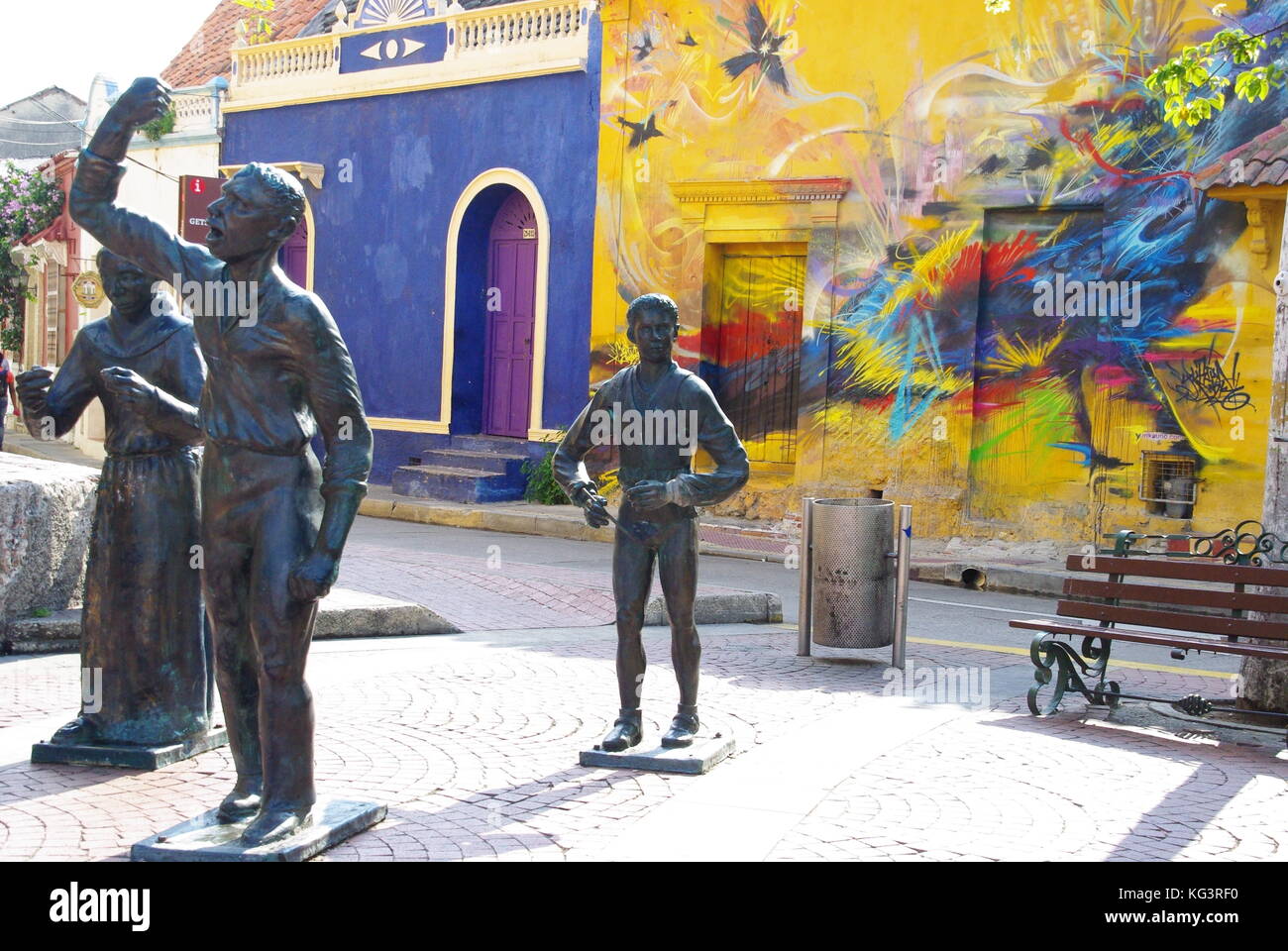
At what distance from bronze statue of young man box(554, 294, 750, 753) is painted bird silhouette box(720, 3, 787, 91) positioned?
1057cm

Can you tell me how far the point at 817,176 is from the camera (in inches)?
597

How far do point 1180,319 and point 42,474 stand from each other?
9590 millimetres

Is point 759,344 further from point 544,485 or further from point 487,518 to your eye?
point 487,518

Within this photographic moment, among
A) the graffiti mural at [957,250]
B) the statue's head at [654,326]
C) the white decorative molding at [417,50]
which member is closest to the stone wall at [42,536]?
the statue's head at [654,326]

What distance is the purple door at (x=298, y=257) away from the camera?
2112cm

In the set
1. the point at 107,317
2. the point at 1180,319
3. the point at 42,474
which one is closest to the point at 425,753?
the point at 107,317

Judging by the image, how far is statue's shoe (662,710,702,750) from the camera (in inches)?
225

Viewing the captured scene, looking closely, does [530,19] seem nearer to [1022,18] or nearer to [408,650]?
[1022,18]

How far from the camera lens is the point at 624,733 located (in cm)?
573

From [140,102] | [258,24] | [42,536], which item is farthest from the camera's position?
[258,24]

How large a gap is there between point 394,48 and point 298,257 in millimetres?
3543

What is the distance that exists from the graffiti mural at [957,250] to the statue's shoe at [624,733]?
333 inches

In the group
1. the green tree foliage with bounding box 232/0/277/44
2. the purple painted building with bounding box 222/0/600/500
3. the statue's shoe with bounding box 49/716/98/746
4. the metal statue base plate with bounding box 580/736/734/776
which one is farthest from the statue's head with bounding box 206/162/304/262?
the green tree foliage with bounding box 232/0/277/44

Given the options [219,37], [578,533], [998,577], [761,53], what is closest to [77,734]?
[998,577]
